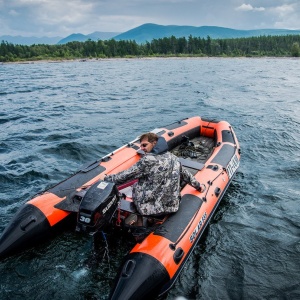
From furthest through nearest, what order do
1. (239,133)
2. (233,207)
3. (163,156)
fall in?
(239,133)
(233,207)
(163,156)

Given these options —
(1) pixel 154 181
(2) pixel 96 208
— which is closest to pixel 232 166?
(1) pixel 154 181

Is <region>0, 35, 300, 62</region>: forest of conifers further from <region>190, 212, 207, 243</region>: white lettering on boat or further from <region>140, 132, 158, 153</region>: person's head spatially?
<region>140, 132, 158, 153</region>: person's head

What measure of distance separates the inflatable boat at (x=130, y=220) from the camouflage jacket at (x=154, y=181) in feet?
0.65

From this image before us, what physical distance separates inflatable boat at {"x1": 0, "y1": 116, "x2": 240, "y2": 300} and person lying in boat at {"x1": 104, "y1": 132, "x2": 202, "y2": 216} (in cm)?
20

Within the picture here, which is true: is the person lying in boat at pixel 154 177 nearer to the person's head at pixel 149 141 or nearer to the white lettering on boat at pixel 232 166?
the person's head at pixel 149 141

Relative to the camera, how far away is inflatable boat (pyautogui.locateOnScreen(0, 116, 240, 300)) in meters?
3.38

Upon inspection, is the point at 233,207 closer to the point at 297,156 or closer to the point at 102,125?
the point at 297,156

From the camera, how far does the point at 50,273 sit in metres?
3.93

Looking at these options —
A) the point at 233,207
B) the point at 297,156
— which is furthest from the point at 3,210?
the point at 297,156

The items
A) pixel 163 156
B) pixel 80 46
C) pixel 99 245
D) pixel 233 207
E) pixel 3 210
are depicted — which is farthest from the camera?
pixel 80 46

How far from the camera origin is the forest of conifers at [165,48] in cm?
7838

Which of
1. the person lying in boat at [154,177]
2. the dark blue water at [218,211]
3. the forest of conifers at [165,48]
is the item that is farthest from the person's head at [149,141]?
the forest of conifers at [165,48]

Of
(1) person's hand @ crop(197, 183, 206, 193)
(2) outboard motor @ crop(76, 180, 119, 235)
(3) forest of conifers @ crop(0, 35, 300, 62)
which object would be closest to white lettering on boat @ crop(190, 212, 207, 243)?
(1) person's hand @ crop(197, 183, 206, 193)

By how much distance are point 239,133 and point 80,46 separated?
89.5 m
